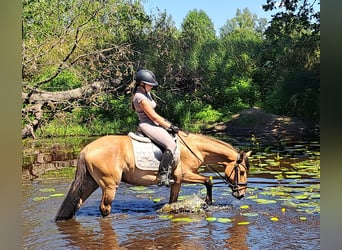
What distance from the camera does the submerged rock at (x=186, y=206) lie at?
3828mm

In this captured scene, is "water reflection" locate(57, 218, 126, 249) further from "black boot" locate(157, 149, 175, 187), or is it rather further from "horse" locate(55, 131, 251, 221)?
"black boot" locate(157, 149, 175, 187)

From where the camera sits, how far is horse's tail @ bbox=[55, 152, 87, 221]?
3.54 metres

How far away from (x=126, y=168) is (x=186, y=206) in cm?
61

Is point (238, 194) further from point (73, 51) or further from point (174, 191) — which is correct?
point (73, 51)

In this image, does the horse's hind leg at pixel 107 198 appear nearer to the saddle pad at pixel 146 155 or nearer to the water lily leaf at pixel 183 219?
the saddle pad at pixel 146 155

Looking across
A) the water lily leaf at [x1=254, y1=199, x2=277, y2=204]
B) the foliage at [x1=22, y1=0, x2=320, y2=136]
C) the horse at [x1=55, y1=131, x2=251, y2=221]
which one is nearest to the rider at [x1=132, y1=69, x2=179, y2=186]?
the horse at [x1=55, y1=131, x2=251, y2=221]

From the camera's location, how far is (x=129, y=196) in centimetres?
447

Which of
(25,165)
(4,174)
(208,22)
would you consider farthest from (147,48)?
(4,174)

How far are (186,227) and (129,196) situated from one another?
1.18 meters

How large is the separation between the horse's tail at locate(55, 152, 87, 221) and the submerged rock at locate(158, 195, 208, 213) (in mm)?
693

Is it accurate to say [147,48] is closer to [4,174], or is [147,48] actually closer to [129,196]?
[129,196]

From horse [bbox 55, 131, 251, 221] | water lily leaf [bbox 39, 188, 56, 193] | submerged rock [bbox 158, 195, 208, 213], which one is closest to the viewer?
horse [bbox 55, 131, 251, 221]

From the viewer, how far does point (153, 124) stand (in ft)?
11.9

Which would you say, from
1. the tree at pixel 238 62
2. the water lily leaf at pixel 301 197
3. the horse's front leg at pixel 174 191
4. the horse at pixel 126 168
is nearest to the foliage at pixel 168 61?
the tree at pixel 238 62
